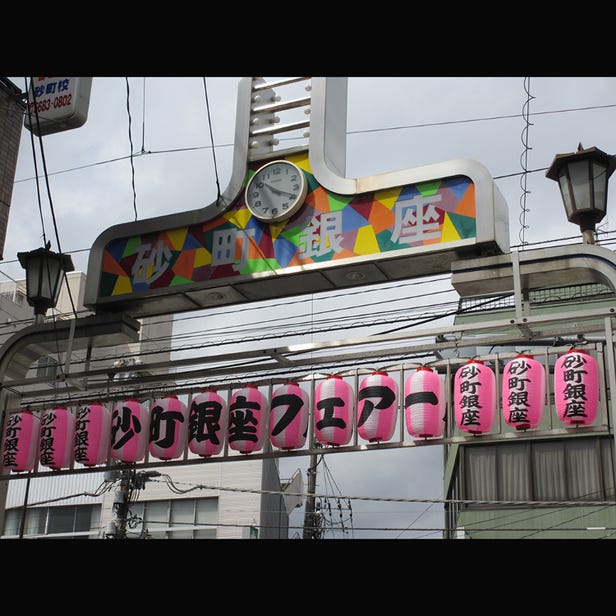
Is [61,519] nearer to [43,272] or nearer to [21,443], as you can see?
[21,443]

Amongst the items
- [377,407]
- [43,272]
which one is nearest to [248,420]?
[377,407]

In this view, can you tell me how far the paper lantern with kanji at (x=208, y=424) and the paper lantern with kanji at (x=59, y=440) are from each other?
206cm

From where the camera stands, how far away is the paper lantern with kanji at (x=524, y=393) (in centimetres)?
1108

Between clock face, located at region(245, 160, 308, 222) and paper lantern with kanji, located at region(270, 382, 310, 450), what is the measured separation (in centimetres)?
251

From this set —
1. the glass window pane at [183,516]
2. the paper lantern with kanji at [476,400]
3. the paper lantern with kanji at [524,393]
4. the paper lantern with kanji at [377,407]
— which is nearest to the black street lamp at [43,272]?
the paper lantern with kanji at [377,407]

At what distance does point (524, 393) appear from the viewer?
11.1 metres

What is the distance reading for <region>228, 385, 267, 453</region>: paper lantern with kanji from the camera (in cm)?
1259

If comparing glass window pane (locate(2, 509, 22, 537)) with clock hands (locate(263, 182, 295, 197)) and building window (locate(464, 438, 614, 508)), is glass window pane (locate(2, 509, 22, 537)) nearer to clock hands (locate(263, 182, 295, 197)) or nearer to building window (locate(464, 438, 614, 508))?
building window (locate(464, 438, 614, 508))

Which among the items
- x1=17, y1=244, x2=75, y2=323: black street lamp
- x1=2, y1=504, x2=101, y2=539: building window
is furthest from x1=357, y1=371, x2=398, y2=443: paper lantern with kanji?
x1=2, y1=504, x2=101, y2=539: building window

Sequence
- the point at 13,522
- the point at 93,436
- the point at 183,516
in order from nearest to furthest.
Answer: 1. the point at 93,436
2. the point at 183,516
3. the point at 13,522

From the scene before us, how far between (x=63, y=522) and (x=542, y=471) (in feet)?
47.9
